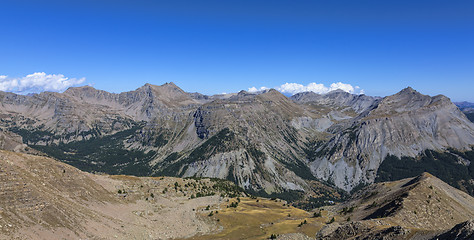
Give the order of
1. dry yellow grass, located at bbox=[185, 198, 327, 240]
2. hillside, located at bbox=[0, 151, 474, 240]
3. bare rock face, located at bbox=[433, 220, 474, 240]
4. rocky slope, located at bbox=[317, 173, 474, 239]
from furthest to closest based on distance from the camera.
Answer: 1. dry yellow grass, located at bbox=[185, 198, 327, 240]
2. hillside, located at bbox=[0, 151, 474, 240]
3. rocky slope, located at bbox=[317, 173, 474, 239]
4. bare rock face, located at bbox=[433, 220, 474, 240]

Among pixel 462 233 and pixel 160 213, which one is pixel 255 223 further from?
pixel 462 233

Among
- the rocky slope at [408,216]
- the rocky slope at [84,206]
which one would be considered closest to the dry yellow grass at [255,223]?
the rocky slope at [84,206]

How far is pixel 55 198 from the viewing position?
2980 inches

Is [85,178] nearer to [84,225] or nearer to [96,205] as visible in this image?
[96,205]

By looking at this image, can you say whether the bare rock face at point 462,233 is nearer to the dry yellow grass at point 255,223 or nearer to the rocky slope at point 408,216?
the rocky slope at point 408,216

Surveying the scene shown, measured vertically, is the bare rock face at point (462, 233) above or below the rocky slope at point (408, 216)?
above

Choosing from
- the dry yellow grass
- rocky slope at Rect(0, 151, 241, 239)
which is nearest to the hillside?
rocky slope at Rect(0, 151, 241, 239)

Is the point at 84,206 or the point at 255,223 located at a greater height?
the point at 84,206

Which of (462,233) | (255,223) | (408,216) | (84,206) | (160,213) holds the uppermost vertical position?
(462,233)

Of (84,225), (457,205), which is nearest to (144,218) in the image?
(84,225)

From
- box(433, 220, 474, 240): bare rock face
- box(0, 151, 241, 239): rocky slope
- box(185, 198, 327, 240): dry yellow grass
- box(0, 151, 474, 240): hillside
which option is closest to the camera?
box(433, 220, 474, 240): bare rock face

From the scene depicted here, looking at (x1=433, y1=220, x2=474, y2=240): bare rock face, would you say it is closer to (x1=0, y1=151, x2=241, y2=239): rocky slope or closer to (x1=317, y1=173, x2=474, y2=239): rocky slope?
(x1=317, y1=173, x2=474, y2=239): rocky slope

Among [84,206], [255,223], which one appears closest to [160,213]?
[84,206]

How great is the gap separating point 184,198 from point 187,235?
4586 centimetres
